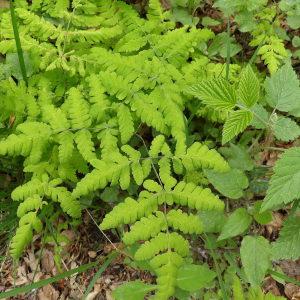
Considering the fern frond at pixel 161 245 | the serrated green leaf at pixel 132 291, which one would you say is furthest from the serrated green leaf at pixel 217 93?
the serrated green leaf at pixel 132 291

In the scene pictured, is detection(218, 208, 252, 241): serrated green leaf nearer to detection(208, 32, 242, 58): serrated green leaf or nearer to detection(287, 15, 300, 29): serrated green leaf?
detection(208, 32, 242, 58): serrated green leaf

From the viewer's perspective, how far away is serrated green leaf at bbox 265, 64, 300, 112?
2393 mm

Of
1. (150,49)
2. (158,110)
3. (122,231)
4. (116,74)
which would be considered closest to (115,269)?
(122,231)

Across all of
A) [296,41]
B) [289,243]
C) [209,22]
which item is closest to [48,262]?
[289,243]

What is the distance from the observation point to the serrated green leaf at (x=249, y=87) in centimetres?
207

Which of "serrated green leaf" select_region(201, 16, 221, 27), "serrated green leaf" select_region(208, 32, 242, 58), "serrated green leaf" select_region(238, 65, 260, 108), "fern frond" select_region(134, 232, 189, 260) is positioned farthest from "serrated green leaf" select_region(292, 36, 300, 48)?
"fern frond" select_region(134, 232, 189, 260)

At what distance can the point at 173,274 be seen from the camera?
210 centimetres

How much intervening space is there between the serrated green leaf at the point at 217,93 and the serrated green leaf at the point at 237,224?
61 cm

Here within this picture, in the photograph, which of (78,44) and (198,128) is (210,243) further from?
(78,44)

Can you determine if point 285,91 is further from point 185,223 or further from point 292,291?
point 292,291

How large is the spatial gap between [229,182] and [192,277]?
22.0 inches

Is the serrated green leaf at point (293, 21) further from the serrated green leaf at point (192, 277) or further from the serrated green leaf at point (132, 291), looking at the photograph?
the serrated green leaf at point (132, 291)

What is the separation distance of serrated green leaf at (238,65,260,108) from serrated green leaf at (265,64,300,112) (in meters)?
0.36

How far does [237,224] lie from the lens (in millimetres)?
2314
